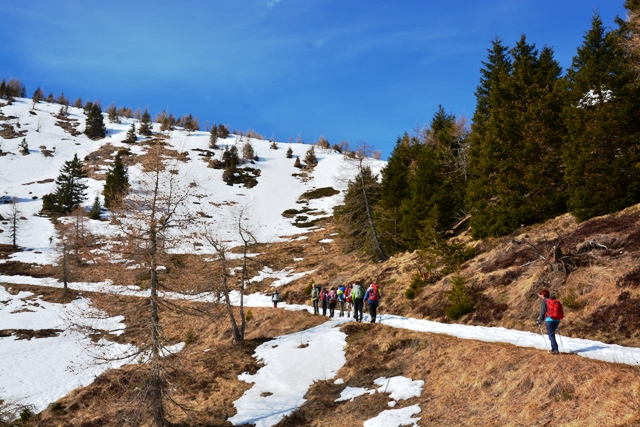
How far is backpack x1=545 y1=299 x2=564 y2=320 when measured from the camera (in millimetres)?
9320

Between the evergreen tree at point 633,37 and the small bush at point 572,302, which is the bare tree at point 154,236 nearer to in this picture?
the small bush at point 572,302

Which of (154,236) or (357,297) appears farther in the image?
(357,297)

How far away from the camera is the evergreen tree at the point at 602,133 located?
16328mm

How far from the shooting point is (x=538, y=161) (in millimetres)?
21281

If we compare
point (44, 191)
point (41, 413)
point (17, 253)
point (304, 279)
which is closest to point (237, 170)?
point (44, 191)

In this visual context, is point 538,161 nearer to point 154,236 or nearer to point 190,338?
point 154,236

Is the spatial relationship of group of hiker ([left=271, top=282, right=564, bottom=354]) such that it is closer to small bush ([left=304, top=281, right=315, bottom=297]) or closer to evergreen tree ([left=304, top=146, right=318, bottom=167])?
small bush ([left=304, top=281, right=315, bottom=297])

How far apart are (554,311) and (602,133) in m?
11.7

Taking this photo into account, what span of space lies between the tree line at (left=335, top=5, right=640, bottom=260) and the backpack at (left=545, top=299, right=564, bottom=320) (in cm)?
1045

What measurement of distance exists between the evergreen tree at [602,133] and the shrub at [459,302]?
6704mm

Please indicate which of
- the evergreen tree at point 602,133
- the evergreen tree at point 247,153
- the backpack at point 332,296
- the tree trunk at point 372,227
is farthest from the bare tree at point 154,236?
the evergreen tree at point 247,153

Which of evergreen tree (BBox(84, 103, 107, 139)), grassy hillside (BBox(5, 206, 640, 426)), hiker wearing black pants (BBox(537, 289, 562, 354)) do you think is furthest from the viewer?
evergreen tree (BBox(84, 103, 107, 139))

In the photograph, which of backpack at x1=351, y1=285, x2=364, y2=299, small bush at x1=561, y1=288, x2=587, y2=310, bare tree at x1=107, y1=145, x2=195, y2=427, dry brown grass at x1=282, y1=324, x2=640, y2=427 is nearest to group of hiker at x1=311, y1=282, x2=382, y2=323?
backpack at x1=351, y1=285, x2=364, y2=299

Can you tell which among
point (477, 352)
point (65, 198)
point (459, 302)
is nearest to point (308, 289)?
point (459, 302)
